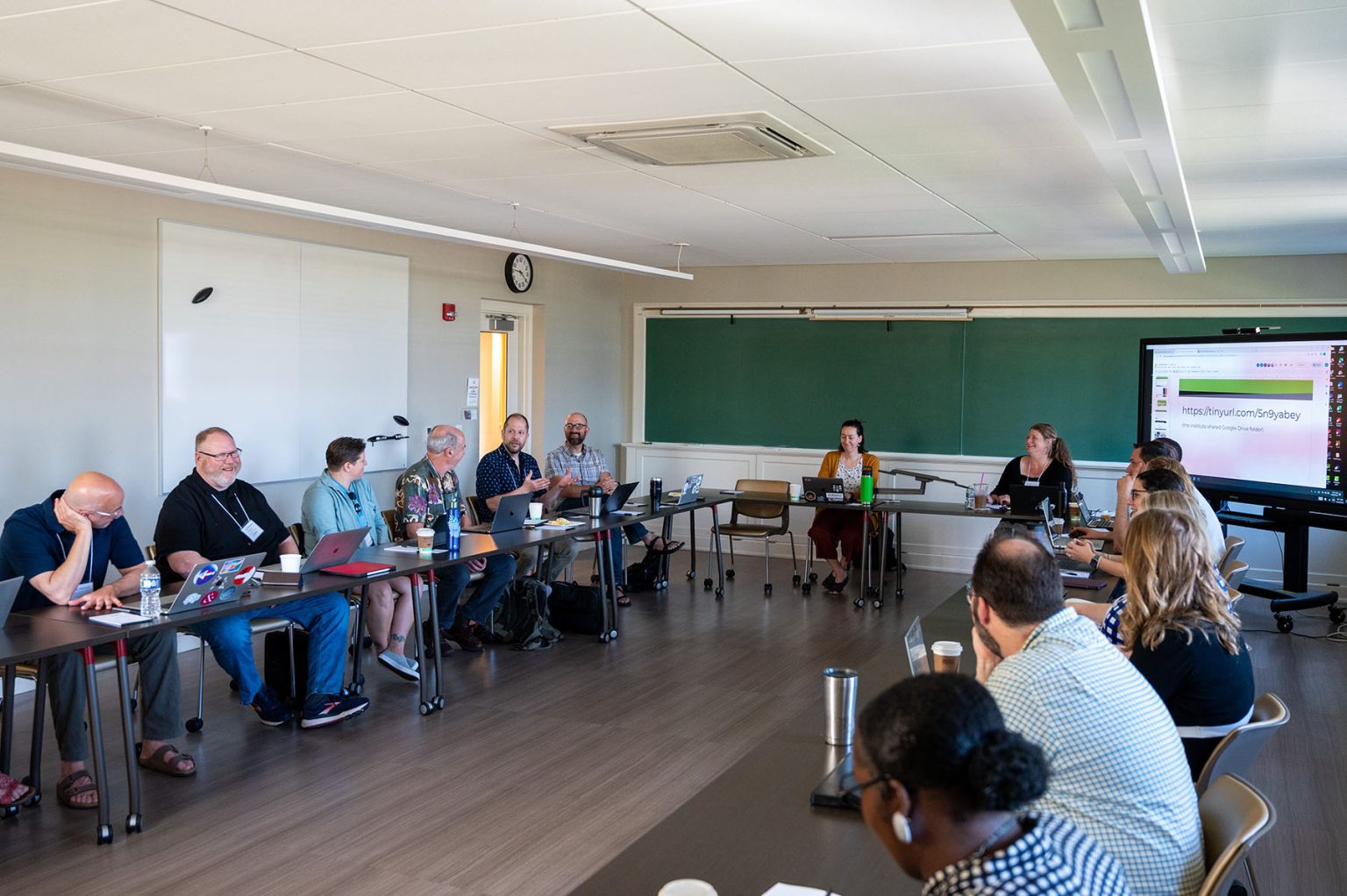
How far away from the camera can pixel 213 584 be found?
3965 mm

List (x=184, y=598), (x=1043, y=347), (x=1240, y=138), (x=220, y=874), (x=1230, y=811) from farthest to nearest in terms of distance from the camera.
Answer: (x=1043, y=347), (x=1240, y=138), (x=184, y=598), (x=220, y=874), (x=1230, y=811)

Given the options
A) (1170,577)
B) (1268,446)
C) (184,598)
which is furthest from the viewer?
(1268,446)

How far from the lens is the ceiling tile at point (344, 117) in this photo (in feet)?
13.4

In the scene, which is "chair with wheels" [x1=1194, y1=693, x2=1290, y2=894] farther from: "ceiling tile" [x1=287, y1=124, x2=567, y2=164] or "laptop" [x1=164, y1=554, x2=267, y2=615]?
"ceiling tile" [x1=287, y1=124, x2=567, y2=164]

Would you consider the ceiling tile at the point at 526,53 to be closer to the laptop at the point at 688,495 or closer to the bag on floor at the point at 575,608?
the bag on floor at the point at 575,608

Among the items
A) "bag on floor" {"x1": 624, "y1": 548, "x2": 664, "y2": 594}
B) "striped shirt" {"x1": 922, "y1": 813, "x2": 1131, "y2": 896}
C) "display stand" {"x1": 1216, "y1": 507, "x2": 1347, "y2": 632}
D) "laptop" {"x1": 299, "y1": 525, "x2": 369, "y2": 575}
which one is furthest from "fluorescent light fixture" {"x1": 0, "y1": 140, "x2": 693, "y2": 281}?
"display stand" {"x1": 1216, "y1": 507, "x2": 1347, "y2": 632}

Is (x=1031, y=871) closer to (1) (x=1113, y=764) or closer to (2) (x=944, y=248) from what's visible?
(1) (x=1113, y=764)

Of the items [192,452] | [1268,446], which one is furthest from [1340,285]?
[192,452]

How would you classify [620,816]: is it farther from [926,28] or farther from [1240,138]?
[1240,138]

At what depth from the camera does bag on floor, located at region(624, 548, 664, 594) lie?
8156 millimetres

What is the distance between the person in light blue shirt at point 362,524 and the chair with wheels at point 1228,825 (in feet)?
12.6

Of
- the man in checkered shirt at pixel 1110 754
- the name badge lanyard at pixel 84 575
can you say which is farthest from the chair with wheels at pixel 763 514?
the man in checkered shirt at pixel 1110 754

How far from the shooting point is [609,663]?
603 centimetres

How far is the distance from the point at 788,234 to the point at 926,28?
15.1ft
